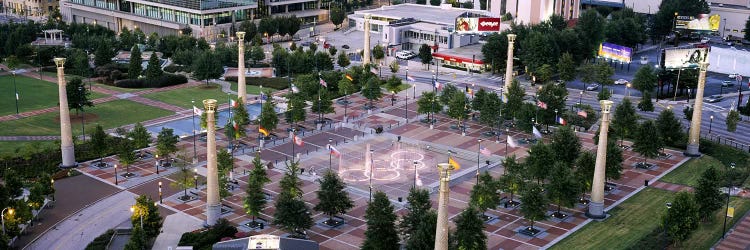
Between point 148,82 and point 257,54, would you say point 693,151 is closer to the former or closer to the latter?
point 257,54

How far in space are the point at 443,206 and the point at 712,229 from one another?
38605 mm

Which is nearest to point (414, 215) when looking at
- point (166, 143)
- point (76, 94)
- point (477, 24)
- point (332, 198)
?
point (332, 198)

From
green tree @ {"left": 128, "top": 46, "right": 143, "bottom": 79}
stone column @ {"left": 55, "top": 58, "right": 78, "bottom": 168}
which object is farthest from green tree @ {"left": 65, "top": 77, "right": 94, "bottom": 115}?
green tree @ {"left": 128, "top": 46, "right": 143, "bottom": 79}

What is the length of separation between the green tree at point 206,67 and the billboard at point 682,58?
7700 centimetres

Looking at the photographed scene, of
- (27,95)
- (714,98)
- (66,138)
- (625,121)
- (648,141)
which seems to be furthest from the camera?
(714,98)

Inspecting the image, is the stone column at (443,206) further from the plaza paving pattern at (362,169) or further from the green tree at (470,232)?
the plaza paving pattern at (362,169)

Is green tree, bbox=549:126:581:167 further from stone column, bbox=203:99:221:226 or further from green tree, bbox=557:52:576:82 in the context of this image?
green tree, bbox=557:52:576:82

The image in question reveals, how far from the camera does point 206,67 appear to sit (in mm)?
148250

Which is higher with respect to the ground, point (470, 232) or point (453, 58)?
point (453, 58)

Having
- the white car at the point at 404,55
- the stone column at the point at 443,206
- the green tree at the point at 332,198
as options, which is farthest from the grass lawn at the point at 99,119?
the stone column at the point at 443,206

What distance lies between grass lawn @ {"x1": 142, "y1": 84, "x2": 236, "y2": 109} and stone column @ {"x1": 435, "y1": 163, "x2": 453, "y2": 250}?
82.1 meters

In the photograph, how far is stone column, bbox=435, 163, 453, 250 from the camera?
189 ft

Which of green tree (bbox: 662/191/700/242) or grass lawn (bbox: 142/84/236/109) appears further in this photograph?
grass lawn (bbox: 142/84/236/109)

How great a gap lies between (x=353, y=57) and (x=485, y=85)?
124ft
